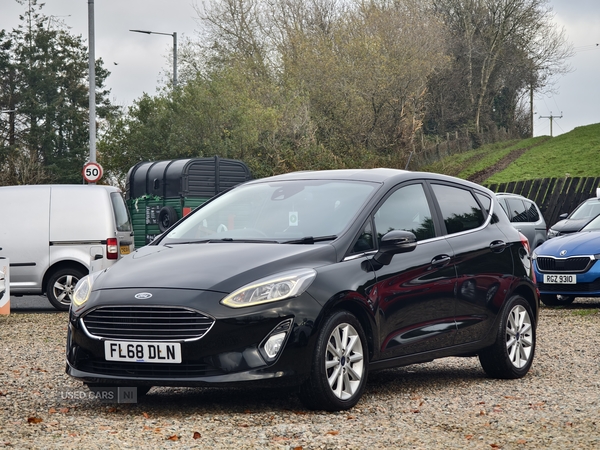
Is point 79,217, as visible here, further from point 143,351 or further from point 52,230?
point 143,351

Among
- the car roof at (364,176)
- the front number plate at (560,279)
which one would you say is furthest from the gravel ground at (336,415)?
the front number plate at (560,279)

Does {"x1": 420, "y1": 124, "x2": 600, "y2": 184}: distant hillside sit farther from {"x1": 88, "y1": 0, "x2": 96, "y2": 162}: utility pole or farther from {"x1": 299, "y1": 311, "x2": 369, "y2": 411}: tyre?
{"x1": 299, "y1": 311, "x2": 369, "y2": 411}: tyre

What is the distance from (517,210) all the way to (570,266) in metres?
7.50

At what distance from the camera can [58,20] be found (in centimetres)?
5753

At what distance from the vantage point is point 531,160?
2259 inches

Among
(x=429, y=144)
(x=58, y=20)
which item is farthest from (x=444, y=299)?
(x=58, y=20)

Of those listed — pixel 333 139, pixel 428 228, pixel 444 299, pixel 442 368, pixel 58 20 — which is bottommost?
pixel 442 368

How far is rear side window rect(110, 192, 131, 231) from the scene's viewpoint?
1526 cm

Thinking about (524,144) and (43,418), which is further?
(524,144)

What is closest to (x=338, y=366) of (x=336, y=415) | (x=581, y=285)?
(x=336, y=415)

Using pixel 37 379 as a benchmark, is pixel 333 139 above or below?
above

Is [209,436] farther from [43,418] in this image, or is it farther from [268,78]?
[268,78]

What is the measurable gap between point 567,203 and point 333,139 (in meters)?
11.5

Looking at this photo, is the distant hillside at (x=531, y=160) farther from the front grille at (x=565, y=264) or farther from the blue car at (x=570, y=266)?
the front grille at (x=565, y=264)
